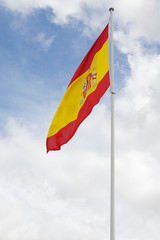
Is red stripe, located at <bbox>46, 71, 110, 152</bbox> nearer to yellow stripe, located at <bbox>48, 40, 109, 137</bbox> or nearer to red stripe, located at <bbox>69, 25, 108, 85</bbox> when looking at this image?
yellow stripe, located at <bbox>48, 40, 109, 137</bbox>

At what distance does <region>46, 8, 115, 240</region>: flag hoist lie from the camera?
13.0m

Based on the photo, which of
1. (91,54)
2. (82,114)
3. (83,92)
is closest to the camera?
(82,114)

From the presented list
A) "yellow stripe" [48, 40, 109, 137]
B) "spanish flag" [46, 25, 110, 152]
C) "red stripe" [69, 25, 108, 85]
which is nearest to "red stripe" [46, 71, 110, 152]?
"spanish flag" [46, 25, 110, 152]

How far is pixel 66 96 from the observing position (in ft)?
49.5

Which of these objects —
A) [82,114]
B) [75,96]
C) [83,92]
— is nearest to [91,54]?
[83,92]

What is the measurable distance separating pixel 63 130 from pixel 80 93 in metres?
1.77

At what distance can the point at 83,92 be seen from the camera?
46.0 ft

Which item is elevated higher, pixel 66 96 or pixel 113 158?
pixel 66 96

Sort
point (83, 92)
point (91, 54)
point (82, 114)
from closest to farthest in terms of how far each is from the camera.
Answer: point (82, 114)
point (83, 92)
point (91, 54)

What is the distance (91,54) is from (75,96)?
1970 mm

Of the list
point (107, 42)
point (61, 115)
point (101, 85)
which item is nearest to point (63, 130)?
point (61, 115)

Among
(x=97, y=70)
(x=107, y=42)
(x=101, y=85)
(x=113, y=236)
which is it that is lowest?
(x=113, y=236)

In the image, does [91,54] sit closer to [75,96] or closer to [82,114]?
[75,96]

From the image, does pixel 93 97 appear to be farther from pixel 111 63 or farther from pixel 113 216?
pixel 113 216
